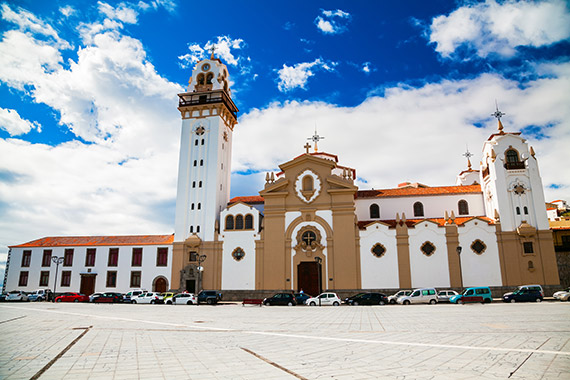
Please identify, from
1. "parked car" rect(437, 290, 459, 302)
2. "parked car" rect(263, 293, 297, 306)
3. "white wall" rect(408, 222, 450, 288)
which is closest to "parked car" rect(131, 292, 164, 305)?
"parked car" rect(263, 293, 297, 306)

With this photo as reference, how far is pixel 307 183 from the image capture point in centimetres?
4431

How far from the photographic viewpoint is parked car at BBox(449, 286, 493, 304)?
31547 millimetres

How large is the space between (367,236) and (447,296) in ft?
34.7

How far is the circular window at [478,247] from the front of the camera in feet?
131

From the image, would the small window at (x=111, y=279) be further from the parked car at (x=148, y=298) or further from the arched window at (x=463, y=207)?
the arched window at (x=463, y=207)

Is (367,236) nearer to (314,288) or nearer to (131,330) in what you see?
(314,288)

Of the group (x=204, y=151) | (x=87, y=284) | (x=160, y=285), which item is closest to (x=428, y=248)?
(x=204, y=151)

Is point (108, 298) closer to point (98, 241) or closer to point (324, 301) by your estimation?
point (98, 241)

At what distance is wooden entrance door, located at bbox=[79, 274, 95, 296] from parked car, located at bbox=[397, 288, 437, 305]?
3778 centimetres

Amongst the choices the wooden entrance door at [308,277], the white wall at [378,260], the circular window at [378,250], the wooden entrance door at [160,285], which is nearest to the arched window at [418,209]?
the white wall at [378,260]

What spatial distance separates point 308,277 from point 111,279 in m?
25.4

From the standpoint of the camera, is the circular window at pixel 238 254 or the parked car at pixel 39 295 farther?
the parked car at pixel 39 295

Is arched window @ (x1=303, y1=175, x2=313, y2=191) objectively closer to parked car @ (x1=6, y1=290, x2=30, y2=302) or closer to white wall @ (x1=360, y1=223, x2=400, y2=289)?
white wall @ (x1=360, y1=223, x2=400, y2=289)

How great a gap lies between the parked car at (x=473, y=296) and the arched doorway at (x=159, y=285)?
31984mm
